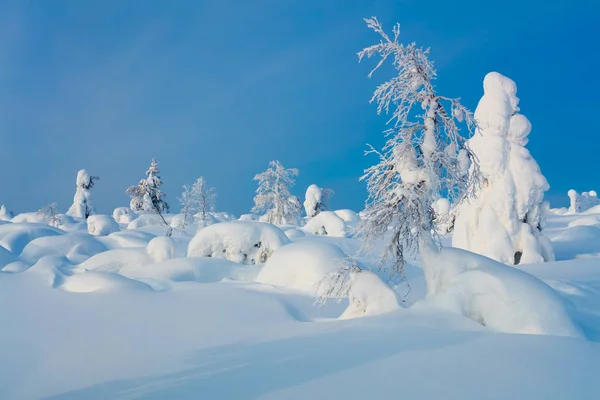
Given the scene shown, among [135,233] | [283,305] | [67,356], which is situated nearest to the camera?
[67,356]

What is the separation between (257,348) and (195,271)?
7.69m

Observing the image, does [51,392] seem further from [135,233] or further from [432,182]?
[135,233]

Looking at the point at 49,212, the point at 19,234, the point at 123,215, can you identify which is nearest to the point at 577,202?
the point at 123,215

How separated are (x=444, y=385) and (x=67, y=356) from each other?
4.16 meters

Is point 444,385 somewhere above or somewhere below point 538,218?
below

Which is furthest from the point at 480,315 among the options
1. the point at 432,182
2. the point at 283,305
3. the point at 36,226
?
the point at 36,226

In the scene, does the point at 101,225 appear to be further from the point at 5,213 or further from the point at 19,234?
the point at 5,213

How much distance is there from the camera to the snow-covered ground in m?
4.05

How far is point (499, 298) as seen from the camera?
5949 millimetres

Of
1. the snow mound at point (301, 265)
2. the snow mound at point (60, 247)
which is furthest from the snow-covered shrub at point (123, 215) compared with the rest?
the snow mound at point (301, 265)

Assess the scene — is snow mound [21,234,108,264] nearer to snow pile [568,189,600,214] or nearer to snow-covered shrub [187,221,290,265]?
snow-covered shrub [187,221,290,265]

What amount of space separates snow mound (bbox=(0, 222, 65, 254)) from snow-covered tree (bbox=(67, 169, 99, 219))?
64.7 feet

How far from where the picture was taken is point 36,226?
26.5 meters

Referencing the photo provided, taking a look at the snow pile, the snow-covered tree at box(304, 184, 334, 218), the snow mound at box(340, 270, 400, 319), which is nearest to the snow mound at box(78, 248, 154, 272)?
the snow mound at box(340, 270, 400, 319)
